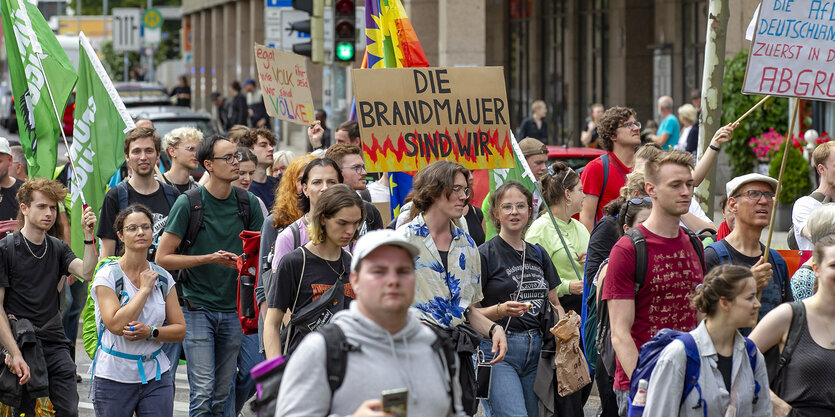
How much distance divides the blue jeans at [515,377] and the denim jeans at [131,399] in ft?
5.40

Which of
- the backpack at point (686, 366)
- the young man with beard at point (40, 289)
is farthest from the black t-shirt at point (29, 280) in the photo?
the backpack at point (686, 366)

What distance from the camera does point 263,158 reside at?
10539 mm

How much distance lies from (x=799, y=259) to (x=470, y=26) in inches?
682

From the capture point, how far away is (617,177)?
29.6ft

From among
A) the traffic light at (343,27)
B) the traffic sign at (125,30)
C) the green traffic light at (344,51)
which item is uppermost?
the traffic sign at (125,30)

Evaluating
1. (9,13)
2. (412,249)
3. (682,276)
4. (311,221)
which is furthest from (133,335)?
(9,13)

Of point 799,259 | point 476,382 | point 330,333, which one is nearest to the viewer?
point 330,333

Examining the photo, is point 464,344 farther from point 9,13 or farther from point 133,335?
point 9,13

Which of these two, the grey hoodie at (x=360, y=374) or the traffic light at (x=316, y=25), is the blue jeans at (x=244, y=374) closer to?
the grey hoodie at (x=360, y=374)

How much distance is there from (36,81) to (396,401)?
736cm

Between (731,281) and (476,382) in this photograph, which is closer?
(731,281)

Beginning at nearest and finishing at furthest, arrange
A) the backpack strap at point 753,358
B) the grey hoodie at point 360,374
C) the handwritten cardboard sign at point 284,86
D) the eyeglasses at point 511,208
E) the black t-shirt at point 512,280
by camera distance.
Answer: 1. the grey hoodie at point 360,374
2. the backpack strap at point 753,358
3. the black t-shirt at point 512,280
4. the eyeglasses at point 511,208
5. the handwritten cardboard sign at point 284,86

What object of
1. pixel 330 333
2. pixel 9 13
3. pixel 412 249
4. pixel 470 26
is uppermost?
pixel 470 26

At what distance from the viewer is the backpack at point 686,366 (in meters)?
5.09
